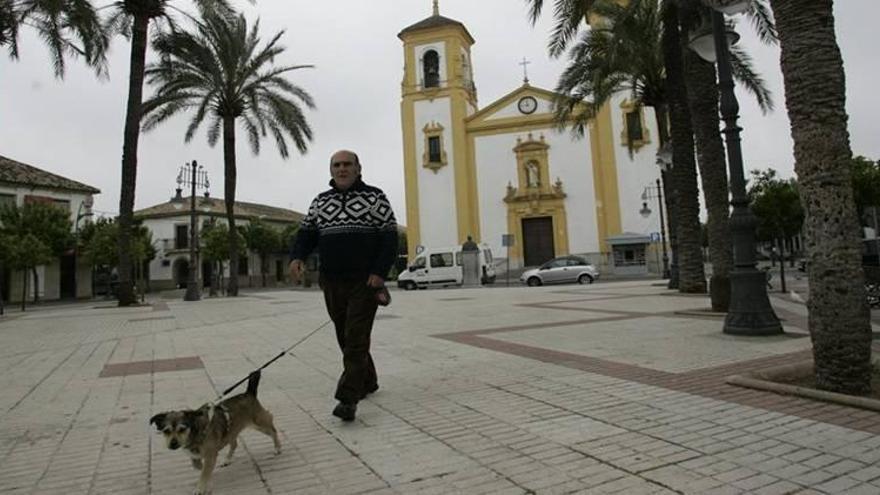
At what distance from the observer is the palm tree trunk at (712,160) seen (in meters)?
10.3

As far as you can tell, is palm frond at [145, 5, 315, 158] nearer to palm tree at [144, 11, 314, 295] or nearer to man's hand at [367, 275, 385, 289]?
palm tree at [144, 11, 314, 295]

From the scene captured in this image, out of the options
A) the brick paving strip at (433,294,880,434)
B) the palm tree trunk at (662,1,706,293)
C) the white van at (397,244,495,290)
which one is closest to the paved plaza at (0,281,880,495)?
the brick paving strip at (433,294,880,434)

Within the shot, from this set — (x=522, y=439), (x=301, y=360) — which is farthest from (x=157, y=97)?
(x=522, y=439)

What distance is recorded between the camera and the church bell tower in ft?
140

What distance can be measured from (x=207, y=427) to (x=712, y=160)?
9.62 m

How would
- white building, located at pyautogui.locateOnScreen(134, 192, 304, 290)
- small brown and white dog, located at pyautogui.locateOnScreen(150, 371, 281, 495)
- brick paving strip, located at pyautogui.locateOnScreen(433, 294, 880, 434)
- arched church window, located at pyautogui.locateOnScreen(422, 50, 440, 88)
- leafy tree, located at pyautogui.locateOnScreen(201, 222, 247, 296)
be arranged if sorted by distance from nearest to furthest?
small brown and white dog, located at pyautogui.locateOnScreen(150, 371, 281, 495) < brick paving strip, located at pyautogui.locateOnScreen(433, 294, 880, 434) < arched church window, located at pyautogui.locateOnScreen(422, 50, 440, 88) < leafy tree, located at pyautogui.locateOnScreen(201, 222, 247, 296) < white building, located at pyautogui.locateOnScreen(134, 192, 304, 290)

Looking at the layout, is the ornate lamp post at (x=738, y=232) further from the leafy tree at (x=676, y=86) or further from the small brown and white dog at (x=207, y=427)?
the small brown and white dog at (x=207, y=427)

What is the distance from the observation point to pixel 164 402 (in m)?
4.88

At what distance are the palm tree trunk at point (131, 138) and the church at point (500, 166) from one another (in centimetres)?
2480

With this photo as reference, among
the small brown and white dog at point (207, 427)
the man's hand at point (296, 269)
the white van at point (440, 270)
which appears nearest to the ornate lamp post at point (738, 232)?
the man's hand at point (296, 269)

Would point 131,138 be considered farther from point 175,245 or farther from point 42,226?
point 175,245

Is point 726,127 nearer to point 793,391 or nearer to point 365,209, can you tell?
point 793,391

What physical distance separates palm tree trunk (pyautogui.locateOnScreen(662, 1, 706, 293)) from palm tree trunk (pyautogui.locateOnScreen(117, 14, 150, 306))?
53.4 feet

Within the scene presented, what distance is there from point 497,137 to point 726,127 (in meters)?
36.4
